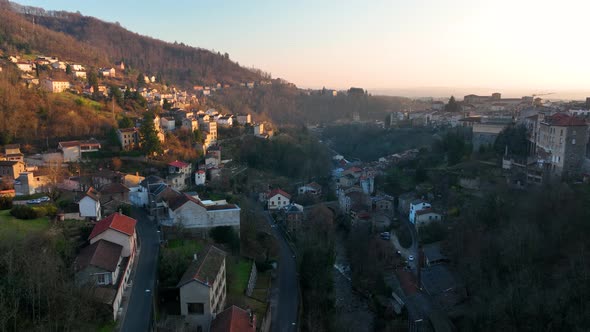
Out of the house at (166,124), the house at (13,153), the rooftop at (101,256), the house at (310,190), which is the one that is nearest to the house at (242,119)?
the house at (166,124)

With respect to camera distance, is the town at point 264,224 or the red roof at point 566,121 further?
the red roof at point 566,121

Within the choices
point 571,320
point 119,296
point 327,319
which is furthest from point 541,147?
point 119,296

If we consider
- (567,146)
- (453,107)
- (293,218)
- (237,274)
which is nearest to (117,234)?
(237,274)

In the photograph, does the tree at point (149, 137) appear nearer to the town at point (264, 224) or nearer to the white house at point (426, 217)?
the town at point (264, 224)

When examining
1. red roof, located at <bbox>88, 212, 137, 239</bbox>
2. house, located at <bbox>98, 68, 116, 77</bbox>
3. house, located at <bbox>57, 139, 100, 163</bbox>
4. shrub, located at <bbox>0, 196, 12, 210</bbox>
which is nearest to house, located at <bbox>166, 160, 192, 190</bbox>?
house, located at <bbox>57, 139, 100, 163</bbox>

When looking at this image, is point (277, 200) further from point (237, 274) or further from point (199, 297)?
point (199, 297)

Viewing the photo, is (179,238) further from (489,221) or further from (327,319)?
(489,221)

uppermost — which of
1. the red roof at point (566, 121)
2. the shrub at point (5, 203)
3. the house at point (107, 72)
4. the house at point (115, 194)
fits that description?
the house at point (107, 72)

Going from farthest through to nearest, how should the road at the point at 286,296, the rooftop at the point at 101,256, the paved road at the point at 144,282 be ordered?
the road at the point at 286,296, the rooftop at the point at 101,256, the paved road at the point at 144,282
